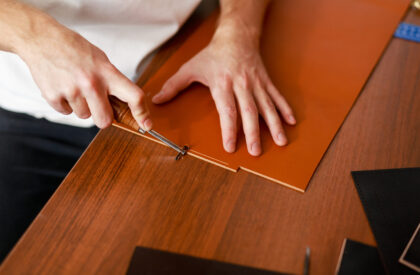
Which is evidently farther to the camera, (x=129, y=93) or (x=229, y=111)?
(x=229, y=111)

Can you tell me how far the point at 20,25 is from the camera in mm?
613

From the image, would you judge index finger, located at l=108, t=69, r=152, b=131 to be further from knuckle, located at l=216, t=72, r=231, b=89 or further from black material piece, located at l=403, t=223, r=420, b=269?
black material piece, located at l=403, t=223, r=420, b=269

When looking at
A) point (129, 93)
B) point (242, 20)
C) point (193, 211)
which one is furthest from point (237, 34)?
point (193, 211)

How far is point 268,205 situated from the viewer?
0.57 meters

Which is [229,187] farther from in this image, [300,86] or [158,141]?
[300,86]

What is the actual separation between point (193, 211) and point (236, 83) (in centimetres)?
33

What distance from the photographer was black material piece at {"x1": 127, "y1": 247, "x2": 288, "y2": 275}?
50cm

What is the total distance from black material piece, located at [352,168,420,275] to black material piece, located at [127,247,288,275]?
0.20m

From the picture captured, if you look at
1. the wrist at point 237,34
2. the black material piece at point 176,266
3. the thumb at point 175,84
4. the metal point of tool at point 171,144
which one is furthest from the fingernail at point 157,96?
the black material piece at point 176,266

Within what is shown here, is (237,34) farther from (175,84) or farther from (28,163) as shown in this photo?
(28,163)

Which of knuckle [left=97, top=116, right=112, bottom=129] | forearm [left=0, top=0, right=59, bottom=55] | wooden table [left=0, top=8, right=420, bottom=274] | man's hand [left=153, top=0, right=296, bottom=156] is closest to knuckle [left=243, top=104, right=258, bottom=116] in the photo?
man's hand [left=153, top=0, right=296, bottom=156]

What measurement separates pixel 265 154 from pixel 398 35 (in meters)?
0.59

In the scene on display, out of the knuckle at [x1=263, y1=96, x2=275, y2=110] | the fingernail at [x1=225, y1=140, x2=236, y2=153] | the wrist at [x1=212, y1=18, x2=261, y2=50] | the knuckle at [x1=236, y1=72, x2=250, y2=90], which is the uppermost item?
the wrist at [x1=212, y1=18, x2=261, y2=50]

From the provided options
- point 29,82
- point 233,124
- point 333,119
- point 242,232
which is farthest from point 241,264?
point 29,82
